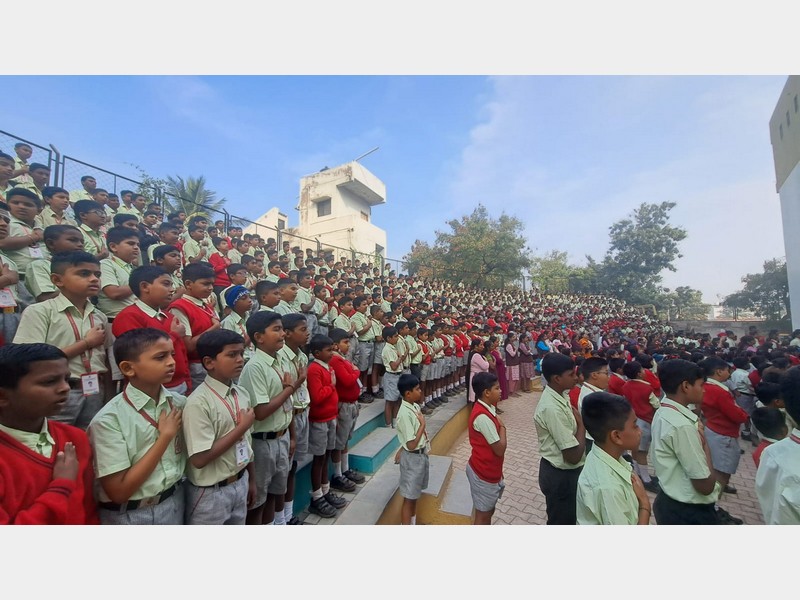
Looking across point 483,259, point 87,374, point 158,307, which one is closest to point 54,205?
point 158,307

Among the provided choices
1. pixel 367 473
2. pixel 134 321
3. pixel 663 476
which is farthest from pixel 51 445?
pixel 663 476

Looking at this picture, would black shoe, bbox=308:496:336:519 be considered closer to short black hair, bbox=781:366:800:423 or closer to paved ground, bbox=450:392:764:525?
paved ground, bbox=450:392:764:525

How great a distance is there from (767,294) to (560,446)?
3419 cm

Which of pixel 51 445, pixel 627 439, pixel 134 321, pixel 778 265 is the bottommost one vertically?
pixel 627 439

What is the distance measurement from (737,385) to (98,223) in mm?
10874

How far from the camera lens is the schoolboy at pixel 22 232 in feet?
10.8

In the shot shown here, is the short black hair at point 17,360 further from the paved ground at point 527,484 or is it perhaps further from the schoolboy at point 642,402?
the schoolboy at point 642,402

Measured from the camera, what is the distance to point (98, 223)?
4539 mm

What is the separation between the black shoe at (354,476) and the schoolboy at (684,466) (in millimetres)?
2909

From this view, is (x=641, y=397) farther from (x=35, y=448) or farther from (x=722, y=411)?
(x=35, y=448)

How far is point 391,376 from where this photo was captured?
5898mm

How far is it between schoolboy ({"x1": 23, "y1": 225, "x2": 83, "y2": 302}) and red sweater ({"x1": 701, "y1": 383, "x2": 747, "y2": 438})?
660cm

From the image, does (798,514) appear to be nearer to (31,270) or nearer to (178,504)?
(178,504)

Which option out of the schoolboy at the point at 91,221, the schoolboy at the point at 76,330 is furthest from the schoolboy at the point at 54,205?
the schoolboy at the point at 76,330
